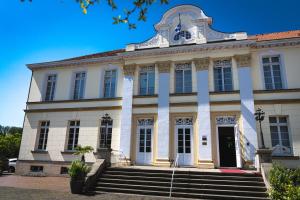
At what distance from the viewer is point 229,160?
13375 millimetres

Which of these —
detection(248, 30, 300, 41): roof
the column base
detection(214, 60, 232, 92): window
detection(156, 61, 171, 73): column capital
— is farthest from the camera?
detection(248, 30, 300, 41): roof

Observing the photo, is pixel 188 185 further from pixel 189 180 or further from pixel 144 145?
pixel 144 145

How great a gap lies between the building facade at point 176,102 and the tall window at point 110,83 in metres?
0.07

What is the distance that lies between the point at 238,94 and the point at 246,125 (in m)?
1.79

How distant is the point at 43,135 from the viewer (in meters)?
17.2

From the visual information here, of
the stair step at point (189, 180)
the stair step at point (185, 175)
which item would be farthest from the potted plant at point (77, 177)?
the stair step at point (185, 175)

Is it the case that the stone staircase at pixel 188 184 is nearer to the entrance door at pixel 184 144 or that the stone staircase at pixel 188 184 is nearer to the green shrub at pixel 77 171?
the green shrub at pixel 77 171

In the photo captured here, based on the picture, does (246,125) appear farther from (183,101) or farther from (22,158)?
(22,158)

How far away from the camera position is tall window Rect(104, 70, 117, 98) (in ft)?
54.8

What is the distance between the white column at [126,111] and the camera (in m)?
14.8

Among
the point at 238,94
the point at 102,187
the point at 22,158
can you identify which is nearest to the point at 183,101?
the point at 238,94

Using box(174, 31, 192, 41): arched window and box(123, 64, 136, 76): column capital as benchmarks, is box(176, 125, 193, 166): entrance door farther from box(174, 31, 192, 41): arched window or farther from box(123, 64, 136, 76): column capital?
box(174, 31, 192, 41): arched window

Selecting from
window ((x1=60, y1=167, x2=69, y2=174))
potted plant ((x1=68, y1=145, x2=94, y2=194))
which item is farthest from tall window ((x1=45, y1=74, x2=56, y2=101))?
potted plant ((x1=68, y1=145, x2=94, y2=194))

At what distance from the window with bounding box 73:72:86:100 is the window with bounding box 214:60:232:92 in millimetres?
9062
